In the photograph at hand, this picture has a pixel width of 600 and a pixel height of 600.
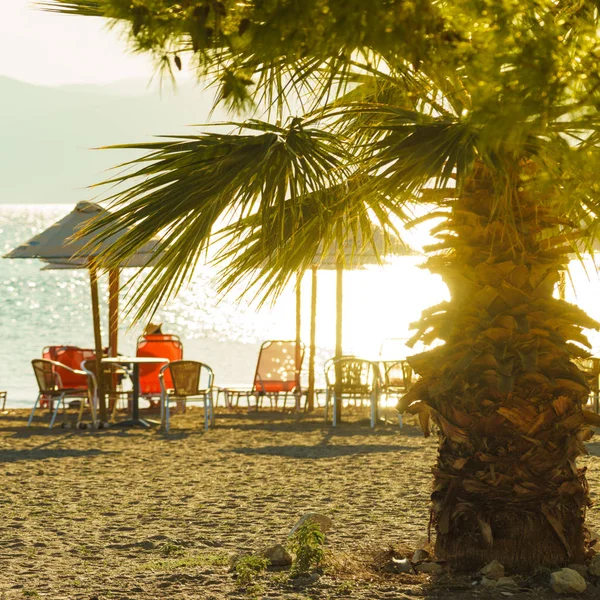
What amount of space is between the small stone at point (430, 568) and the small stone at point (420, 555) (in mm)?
95

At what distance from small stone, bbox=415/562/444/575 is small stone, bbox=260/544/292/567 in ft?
1.94

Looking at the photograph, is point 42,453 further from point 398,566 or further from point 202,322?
point 202,322

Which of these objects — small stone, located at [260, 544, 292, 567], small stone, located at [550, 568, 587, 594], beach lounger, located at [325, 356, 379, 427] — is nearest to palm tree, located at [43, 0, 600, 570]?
small stone, located at [550, 568, 587, 594]

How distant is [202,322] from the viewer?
6372 centimetres

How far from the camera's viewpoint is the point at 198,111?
12.4ft

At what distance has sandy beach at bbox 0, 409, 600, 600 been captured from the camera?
428 centimetres

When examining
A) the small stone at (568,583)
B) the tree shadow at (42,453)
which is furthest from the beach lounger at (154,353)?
the small stone at (568,583)

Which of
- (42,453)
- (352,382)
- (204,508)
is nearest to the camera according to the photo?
(204,508)

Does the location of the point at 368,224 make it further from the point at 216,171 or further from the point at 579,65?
the point at 579,65

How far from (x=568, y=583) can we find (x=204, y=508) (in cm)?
279

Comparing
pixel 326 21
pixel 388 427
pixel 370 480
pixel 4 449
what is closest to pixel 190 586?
pixel 326 21

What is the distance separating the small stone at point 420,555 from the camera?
184 inches

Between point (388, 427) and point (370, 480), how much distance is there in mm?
3780

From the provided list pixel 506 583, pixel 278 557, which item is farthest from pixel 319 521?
pixel 506 583
